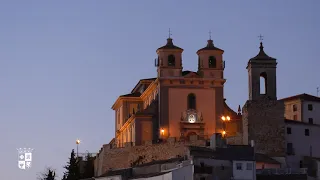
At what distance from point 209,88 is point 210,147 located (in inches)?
790

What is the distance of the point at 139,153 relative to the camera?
115m

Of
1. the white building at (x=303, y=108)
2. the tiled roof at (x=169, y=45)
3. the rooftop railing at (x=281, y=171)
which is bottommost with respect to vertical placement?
the rooftop railing at (x=281, y=171)

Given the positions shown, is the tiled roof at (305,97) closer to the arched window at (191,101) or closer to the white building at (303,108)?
the white building at (303,108)

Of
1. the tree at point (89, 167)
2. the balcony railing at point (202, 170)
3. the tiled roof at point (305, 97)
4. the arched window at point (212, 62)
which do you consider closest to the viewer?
the balcony railing at point (202, 170)

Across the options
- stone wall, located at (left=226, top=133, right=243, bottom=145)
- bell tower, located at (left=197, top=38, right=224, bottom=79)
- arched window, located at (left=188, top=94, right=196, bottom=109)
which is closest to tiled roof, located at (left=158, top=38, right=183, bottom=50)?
bell tower, located at (left=197, top=38, right=224, bottom=79)

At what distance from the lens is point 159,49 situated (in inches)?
4813

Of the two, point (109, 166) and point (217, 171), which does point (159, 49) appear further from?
point (217, 171)

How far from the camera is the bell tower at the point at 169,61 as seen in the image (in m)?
121

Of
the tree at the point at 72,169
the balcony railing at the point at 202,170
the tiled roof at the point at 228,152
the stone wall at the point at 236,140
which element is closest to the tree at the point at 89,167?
the tree at the point at 72,169

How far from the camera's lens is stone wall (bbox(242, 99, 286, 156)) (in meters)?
105

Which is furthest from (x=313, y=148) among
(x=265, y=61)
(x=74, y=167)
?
(x=74, y=167)

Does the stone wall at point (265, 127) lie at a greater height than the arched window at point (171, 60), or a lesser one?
lesser

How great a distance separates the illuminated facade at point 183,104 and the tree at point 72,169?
5.52 m

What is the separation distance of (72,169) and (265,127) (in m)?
24.7
